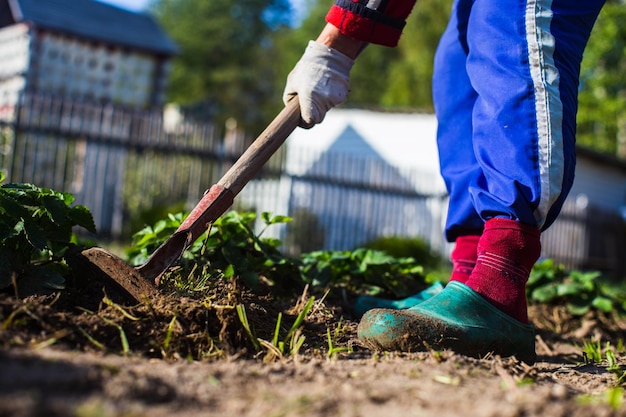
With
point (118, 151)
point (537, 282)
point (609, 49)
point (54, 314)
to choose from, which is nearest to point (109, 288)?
point (54, 314)

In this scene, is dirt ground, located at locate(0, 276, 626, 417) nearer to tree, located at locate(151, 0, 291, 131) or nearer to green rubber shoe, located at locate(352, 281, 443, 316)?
green rubber shoe, located at locate(352, 281, 443, 316)

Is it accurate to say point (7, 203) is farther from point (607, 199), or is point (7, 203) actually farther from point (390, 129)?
point (607, 199)

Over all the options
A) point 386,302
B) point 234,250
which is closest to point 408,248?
point 386,302

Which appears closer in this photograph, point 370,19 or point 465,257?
point 370,19

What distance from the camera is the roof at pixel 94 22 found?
1667cm

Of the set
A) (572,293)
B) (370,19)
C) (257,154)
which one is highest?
(370,19)

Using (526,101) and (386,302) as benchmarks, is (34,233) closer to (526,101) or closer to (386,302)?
(386,302)

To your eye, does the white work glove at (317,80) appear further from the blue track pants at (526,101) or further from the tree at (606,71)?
the tree at (606,71)

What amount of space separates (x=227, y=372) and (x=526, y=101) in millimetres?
1250

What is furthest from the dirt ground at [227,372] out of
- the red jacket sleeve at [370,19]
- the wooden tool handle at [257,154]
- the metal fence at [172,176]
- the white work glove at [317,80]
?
the metal fence at [172,176]

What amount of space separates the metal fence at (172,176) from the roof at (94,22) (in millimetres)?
6904

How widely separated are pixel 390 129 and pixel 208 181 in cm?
972

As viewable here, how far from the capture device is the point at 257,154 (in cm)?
233

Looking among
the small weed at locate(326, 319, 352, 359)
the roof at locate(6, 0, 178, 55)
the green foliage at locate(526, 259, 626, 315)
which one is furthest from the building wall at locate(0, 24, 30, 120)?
the small weed at locate(326, 319, 352, 359)
